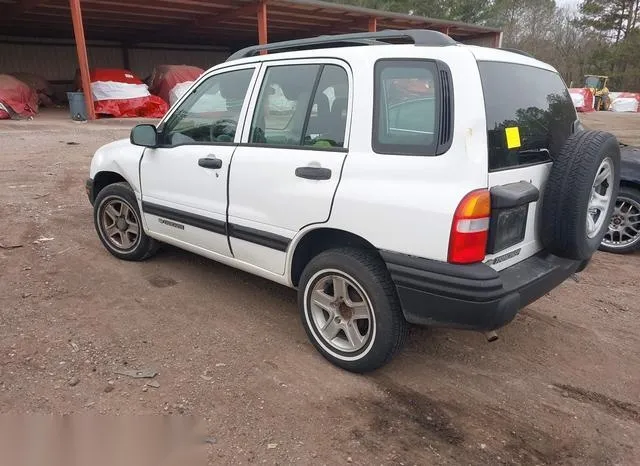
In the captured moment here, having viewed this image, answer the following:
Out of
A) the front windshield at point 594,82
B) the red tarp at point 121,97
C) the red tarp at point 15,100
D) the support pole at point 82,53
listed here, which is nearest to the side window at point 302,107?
the support pole at point 82,53

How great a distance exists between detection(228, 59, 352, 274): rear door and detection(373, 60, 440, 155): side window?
21 centimetres

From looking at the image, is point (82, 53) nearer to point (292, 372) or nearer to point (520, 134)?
point (292, 372)

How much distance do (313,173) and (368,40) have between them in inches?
35.9

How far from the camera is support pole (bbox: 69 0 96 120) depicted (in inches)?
544

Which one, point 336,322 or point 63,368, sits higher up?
point 336,322

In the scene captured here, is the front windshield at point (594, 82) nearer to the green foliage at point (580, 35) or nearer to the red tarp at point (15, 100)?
the green foliage at point (580, 35)

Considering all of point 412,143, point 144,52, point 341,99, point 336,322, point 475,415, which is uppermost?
point 144,52

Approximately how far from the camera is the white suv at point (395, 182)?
2.45 m

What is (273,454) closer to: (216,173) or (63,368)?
(63,368)

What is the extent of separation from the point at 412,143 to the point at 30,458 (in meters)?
2.38

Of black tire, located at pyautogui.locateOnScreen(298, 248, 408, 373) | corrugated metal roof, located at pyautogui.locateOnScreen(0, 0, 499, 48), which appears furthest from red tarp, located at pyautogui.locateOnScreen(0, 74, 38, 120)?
black tire, located at pyautogui.locateOnScreen(298, 248, 408, 373)

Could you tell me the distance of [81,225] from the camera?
220 inches

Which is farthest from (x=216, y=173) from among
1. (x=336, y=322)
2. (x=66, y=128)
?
(x=66, y=128)

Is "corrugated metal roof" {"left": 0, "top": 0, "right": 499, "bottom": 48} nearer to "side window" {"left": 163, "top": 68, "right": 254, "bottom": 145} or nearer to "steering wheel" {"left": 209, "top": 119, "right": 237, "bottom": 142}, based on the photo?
"side window" {"left": 163, "top": 68, "right": 254, "bottom": 145}
